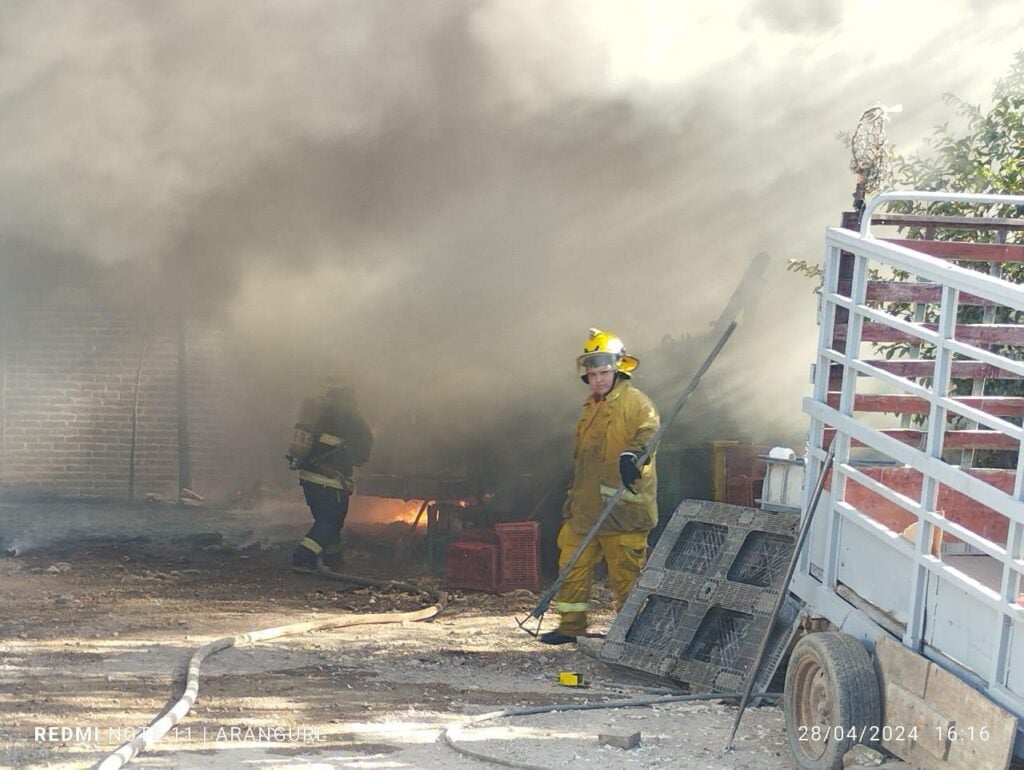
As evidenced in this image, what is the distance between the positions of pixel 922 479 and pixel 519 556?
439cm

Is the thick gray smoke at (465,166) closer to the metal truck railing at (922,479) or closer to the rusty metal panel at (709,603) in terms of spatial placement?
the rusty metal panel at (709,603)

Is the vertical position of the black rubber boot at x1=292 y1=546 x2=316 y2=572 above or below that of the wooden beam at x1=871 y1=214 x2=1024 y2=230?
below

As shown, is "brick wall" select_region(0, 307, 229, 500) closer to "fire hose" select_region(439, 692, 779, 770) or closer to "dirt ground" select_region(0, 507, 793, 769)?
"dirt ground" select_region(0, 507, 793, 769)

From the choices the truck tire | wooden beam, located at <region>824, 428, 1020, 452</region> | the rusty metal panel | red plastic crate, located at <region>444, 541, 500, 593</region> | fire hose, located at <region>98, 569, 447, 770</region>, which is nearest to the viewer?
the truck tire

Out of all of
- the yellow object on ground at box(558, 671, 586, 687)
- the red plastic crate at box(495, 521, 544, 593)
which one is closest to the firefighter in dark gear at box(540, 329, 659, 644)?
the yellow object on ground at box(558, 671, 586, 687)

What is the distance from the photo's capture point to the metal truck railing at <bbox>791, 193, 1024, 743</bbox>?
12.7 feet

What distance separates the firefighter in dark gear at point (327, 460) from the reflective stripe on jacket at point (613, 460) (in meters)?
2.44

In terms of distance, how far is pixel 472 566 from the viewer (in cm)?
886

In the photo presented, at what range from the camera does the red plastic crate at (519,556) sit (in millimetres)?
8797

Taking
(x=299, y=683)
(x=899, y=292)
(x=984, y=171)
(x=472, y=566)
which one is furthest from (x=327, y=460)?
(x=899, y=292)

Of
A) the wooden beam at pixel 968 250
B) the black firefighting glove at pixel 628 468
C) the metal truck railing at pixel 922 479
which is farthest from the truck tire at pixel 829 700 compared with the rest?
the black firefighting glove at pixel 628 468

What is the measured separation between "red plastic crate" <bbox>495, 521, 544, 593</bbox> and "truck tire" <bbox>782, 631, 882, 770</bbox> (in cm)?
397

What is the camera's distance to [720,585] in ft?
20.7

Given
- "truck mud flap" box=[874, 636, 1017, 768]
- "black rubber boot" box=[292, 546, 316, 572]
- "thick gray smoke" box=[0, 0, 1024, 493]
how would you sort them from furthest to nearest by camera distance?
"thick gray smoke" box=[0, 0, 1024, 493]
"black rubber boot" box=[292, 546, 316, 572]
"truck mud flap" box=[874, 636, 1017, 768]
